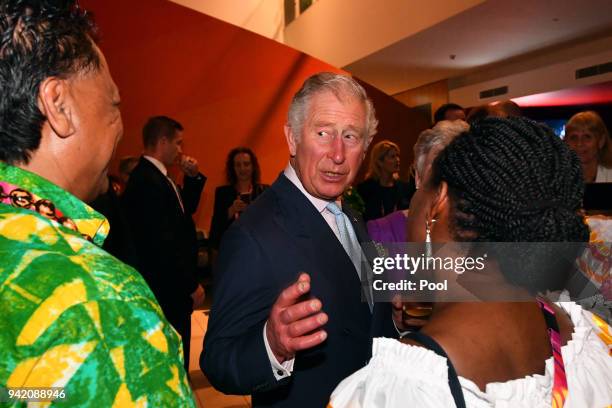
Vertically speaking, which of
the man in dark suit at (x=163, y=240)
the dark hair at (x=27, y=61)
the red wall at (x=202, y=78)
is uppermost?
the red wall at (x=202, y=78)

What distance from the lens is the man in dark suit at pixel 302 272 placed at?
1.39 meters

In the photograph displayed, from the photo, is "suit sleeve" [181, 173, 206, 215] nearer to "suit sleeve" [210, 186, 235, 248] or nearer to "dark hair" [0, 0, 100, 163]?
"suit sleeve" [210, 186, 235, 248]

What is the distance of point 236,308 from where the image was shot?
1.46 meters

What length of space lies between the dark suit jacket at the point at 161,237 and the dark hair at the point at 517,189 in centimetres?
279

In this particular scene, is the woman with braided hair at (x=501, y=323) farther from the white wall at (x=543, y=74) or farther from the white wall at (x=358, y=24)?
the white wall at (x=543, y=74)

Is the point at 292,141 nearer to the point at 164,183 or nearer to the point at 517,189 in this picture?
the point at 517,189

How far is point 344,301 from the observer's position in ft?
5.23

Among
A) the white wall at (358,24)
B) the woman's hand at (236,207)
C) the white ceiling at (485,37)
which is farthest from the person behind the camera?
the white wall at (358,24)

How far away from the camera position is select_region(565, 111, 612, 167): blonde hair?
117 inches

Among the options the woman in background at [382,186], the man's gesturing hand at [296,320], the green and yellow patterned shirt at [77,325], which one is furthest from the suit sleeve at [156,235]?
the green and yellow patterned shirt at [77,325]

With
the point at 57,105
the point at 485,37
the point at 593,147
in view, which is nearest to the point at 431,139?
the point at 593,147

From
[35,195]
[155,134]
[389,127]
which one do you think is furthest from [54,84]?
[389,127]

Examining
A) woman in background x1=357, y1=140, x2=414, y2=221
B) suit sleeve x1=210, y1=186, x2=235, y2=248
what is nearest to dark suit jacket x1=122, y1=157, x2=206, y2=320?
suit sleeve x1=210, y1=186, x2=235, y2=248

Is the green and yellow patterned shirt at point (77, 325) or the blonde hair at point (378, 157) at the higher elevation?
the blonde hair at point (378, 157)
